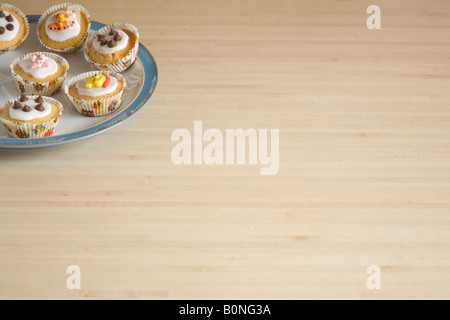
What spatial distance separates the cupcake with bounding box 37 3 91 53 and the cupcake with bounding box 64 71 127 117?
188mm

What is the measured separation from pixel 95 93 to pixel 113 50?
0.20 metres

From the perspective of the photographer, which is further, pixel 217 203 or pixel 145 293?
pixel 217 203

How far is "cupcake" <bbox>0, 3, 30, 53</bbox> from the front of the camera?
64.2 inches

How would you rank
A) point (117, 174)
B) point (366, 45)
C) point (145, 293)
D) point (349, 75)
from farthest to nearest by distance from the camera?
point (366, 45) < point (349, 75) < point (117, 174) < point (145, 293)

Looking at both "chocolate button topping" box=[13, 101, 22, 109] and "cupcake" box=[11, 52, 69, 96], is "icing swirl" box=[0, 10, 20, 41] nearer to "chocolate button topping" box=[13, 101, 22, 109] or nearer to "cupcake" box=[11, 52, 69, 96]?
"cupcake" box=[11, 52, 69, 96]

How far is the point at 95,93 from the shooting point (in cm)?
142

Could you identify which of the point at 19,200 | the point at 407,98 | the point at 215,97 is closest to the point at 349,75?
the point at 407,98

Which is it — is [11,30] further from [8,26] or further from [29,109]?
[29,109]

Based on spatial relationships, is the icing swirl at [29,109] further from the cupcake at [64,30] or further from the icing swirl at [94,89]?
the cupcake at [64,30]

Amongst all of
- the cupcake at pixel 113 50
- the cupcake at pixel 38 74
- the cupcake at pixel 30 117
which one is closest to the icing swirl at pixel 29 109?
the cupcake at pixel 30 117

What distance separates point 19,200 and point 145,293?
0.36 metres
